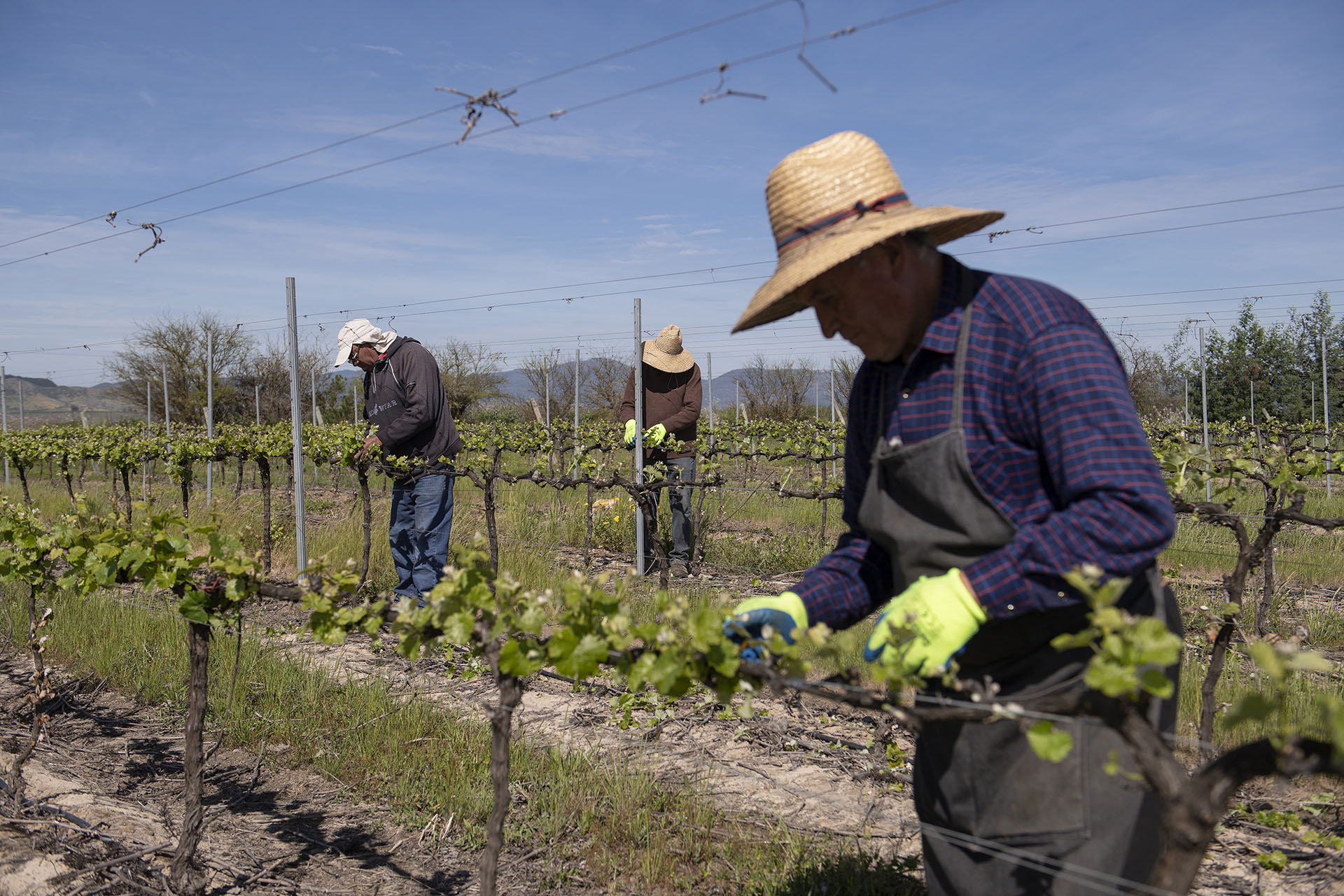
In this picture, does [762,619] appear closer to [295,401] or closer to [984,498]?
[984,498]

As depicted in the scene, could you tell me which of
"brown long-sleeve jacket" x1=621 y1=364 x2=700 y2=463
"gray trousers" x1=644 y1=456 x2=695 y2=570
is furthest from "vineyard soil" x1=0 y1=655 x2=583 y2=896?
"brown long-sleeve jacket" x1=621 y1=364 x2=700 y2=463

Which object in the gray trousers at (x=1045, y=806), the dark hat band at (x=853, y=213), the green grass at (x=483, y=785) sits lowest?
the green grass at (x=483, y=785)

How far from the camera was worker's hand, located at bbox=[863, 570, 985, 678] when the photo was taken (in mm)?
1334

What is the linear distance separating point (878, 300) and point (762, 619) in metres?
0.62

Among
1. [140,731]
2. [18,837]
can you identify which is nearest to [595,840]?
[18,837]

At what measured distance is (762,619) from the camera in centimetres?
165

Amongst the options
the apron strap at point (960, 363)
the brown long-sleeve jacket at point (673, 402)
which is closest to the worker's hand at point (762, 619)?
the apron strap at point (960, 363)

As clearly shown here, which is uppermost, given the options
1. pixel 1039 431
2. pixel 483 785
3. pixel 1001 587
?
pixel 1039 431

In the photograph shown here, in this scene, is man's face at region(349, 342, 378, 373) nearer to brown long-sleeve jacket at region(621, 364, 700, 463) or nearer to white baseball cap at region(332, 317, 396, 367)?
white baseball cap at region(332, 317, 396, 367)

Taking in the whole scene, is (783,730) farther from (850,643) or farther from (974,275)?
(974,275)

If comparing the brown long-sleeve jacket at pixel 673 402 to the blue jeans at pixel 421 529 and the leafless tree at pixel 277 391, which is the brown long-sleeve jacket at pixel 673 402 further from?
the leafless tree at pixel 277 391

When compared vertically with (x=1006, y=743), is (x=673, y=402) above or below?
above

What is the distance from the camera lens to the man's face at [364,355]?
527 centimetres

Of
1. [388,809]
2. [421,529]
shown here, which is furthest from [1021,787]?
[421,529]
